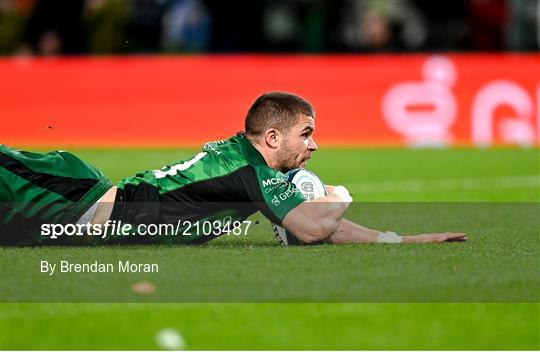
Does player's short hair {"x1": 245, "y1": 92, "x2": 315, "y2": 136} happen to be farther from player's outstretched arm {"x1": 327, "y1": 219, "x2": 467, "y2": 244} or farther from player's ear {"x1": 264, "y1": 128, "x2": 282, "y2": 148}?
player's outstretched arm {"x1": 327, "y1": 219, "x2": 467, "y2": 244}

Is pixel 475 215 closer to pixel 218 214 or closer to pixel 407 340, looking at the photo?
pixel 218 214

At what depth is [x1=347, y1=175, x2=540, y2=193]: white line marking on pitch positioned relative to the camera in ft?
45.5

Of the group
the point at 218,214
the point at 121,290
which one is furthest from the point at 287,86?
the point at 121,290

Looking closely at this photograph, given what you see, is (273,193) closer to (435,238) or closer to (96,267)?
(96,267)

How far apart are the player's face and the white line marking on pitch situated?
5876mm

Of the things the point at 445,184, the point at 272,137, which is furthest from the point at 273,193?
the point at 445,184

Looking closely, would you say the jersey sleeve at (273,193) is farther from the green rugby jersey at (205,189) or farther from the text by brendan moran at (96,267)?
the text by brendan moran at (96,267)

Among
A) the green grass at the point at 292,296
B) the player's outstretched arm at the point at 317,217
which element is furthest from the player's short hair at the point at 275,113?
the green grass at the point at 292,296

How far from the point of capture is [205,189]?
24.7 feet

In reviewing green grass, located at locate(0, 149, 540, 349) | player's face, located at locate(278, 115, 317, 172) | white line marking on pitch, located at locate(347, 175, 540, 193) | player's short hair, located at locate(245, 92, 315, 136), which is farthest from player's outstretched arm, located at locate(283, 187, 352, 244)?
white line marking on pitch, located at locate(347, 175, 540, 193)

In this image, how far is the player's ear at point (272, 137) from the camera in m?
7.59

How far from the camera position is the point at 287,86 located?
20.0m

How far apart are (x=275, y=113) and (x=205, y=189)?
24.8 inches

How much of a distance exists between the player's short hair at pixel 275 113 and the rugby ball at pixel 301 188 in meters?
0.29
